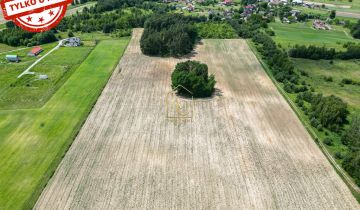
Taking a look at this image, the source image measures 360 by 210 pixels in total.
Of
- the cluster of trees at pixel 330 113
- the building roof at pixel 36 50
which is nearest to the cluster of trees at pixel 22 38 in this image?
the building roof at pixel 36 50

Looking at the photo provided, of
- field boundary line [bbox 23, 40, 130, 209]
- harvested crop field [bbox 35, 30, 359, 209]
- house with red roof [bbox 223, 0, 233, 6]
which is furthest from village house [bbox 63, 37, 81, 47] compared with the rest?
house with red roof [bbox 223, 0, 233, 6]

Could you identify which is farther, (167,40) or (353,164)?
(167,40)

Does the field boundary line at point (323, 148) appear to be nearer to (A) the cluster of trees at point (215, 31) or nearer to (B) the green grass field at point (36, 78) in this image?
(A) the cluster of trees at point (215, 31)

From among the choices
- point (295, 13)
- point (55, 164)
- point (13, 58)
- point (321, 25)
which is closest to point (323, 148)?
point (55, 164)

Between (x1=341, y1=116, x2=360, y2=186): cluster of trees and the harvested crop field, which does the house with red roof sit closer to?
the harvested crop field

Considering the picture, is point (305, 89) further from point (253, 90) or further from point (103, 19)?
point (103, 19)

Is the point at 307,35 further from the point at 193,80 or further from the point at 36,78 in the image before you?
the point at 36,78

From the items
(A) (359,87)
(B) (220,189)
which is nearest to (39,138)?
(B) (220,189)
